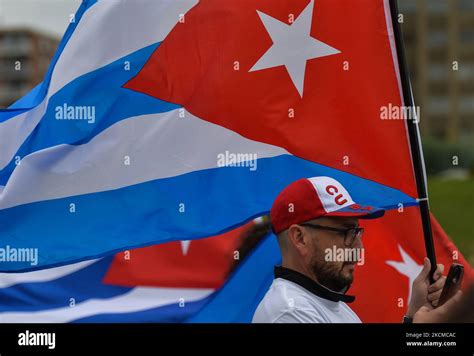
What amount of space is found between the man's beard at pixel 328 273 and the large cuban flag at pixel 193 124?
0.44m

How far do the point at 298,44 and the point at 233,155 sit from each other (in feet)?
2.17

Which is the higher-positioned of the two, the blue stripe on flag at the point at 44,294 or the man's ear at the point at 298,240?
the man's ear at the point at 298,240

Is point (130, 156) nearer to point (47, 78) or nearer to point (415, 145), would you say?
point (47, 78)

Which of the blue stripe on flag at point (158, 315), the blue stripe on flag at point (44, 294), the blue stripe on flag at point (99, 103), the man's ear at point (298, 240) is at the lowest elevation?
the blue stripe on flag at point (158, 315)

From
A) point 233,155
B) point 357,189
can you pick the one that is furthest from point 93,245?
point 357,189

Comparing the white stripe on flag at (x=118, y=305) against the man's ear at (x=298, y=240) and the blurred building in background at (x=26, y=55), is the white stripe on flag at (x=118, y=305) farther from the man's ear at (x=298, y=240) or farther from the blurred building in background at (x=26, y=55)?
the blurred building in background at (x=26, y=55)

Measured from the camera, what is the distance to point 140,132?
13.0 ft

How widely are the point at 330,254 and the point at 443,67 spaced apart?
63188 millimetres

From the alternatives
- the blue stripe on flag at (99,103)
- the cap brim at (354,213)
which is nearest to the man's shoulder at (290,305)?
the cap brim at (354,213)

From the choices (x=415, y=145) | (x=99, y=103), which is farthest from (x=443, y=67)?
(x=99, y=103)

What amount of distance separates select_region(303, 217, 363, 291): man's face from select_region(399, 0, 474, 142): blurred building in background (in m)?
59.2

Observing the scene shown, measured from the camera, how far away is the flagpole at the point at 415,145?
3707 mm

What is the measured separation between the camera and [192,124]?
3.96 metres
